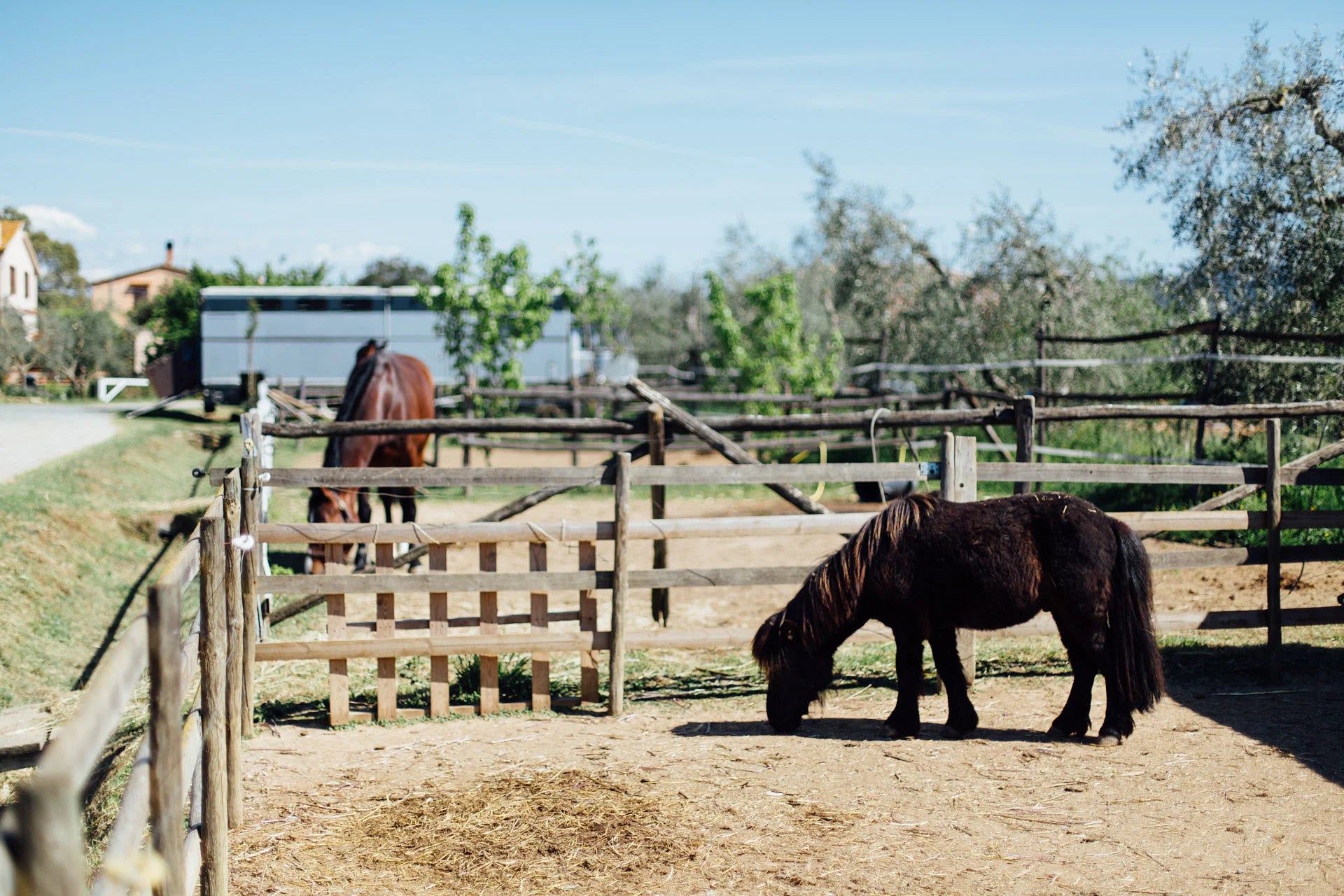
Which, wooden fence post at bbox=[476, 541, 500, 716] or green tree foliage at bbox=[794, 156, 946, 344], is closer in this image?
wooden fence post at bbox=[476, 541, 500, 716]

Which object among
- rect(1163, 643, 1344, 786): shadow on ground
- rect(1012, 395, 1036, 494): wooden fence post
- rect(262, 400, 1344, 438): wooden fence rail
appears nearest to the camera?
rect(1163, 643, 1344, 786): shadow on ground

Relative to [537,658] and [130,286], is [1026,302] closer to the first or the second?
[537,658]

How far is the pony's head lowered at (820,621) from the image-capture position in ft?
16.8

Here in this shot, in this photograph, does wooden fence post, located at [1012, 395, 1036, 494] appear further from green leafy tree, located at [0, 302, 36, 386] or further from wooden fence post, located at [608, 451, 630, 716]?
green leafy tree, located at [0, 302, 36, 386]

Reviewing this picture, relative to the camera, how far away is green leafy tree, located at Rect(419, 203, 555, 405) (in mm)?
19188

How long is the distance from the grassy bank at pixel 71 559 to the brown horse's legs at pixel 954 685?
17.4ft

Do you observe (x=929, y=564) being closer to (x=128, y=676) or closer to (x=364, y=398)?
(x=128, y=676)

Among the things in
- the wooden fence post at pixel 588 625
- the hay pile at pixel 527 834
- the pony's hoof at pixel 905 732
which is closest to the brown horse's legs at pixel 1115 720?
the pony's hoof at pixel 905 732

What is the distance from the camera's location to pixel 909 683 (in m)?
5.18

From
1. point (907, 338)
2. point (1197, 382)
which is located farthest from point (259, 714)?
point (907, 338)

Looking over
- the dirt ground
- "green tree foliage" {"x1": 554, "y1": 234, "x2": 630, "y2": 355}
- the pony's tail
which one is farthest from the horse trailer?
the pony's tail

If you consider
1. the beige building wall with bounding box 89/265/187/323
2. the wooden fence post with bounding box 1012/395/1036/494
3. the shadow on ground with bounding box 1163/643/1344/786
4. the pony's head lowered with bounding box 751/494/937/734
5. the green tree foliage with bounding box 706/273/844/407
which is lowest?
the shadow on ground with bounding box 1163/643/1344/786

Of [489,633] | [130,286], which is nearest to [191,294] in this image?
[130,286]

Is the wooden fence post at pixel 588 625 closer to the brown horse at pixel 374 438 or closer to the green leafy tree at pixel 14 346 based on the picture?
the brown horse at pixel 374 438
